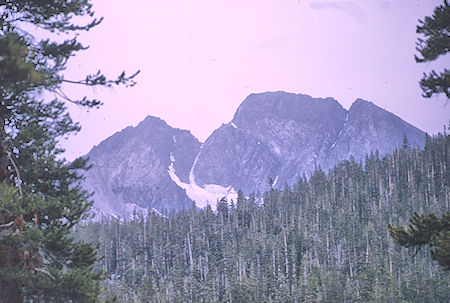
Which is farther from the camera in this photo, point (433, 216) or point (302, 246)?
point (302, 246)

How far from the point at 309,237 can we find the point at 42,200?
8807cm

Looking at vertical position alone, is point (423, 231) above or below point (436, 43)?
below

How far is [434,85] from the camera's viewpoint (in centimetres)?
1216

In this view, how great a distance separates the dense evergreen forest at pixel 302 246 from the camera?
209 feet

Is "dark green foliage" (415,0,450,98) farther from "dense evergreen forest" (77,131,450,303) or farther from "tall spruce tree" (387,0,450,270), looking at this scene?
"dense evergreen forest" (77,131,450,303)

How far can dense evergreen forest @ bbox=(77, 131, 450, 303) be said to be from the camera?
209ft

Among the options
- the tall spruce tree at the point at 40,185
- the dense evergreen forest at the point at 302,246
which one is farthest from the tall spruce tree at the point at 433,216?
the dense evergreen forest at the point at 302,246

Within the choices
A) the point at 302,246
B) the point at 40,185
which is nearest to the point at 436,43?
the point at 40,185

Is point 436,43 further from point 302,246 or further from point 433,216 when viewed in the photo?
point 302,246

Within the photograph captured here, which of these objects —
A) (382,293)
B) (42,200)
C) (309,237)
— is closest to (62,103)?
(42,200)

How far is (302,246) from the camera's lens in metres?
Answer: 92.8

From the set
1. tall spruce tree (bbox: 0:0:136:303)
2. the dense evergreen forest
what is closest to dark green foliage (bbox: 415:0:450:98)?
tall spruce tree (bbox: 0:0:136:303)

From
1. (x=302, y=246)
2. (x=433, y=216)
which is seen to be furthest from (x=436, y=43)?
(x=302, y=246)

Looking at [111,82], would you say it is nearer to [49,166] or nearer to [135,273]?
[49,166]
